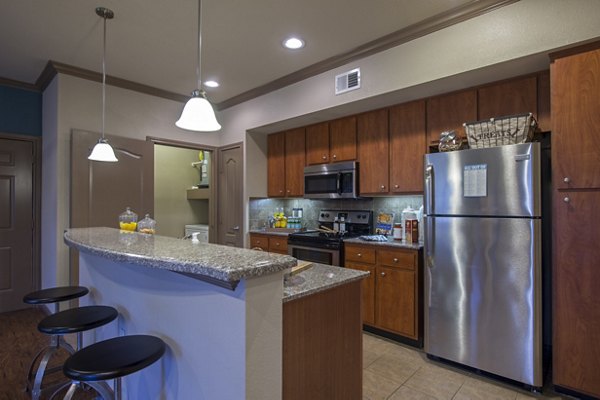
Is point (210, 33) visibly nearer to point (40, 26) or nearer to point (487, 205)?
point (40, 26)

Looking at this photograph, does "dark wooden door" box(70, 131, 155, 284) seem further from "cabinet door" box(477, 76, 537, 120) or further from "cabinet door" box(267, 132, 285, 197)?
"cabinet door" box(477, 76, 537, 120)

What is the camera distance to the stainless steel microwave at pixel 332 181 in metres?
3.55

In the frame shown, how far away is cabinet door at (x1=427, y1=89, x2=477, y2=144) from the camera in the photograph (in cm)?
272

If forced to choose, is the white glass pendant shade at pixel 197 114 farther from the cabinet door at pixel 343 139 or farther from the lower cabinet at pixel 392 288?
the cabinet door at pixel 343 139

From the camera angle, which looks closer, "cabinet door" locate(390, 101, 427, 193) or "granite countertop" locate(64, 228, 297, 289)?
"granite countertop" locate(64, 228, 297, 289)

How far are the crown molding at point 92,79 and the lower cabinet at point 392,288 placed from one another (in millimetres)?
3018

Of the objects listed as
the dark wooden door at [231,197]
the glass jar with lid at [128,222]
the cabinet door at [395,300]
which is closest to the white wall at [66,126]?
the dark wooden door at [231,197]

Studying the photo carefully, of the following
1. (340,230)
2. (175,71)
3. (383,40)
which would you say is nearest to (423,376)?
(340,230)

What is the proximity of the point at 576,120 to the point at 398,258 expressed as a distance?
5.16 ft

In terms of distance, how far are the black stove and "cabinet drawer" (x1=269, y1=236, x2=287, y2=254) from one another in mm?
128

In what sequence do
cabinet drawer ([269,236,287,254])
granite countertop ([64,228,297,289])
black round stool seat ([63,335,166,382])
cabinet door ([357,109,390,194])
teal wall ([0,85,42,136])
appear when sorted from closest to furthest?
1. granite countertop ([64,228,297,289])
2. black round stool seat ([63,335,166,382])
3. cabinet door ([357,109,390,194])
4. teal wall ([0,85,42,136])
5. cabinet drawer ([269,236,287,254])

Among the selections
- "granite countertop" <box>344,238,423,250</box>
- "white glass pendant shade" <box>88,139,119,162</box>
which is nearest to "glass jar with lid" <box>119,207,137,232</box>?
"white glass pendant shade" <box>88,139,119,162</box>

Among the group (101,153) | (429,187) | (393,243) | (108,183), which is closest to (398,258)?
(393,243)

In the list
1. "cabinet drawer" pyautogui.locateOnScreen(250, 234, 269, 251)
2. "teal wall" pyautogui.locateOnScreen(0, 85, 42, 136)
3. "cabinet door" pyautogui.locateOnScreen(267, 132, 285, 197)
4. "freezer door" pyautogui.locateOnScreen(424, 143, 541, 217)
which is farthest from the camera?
"cabinet door" pyautogui.locateOnScreen(267, 132, 285, 197)
